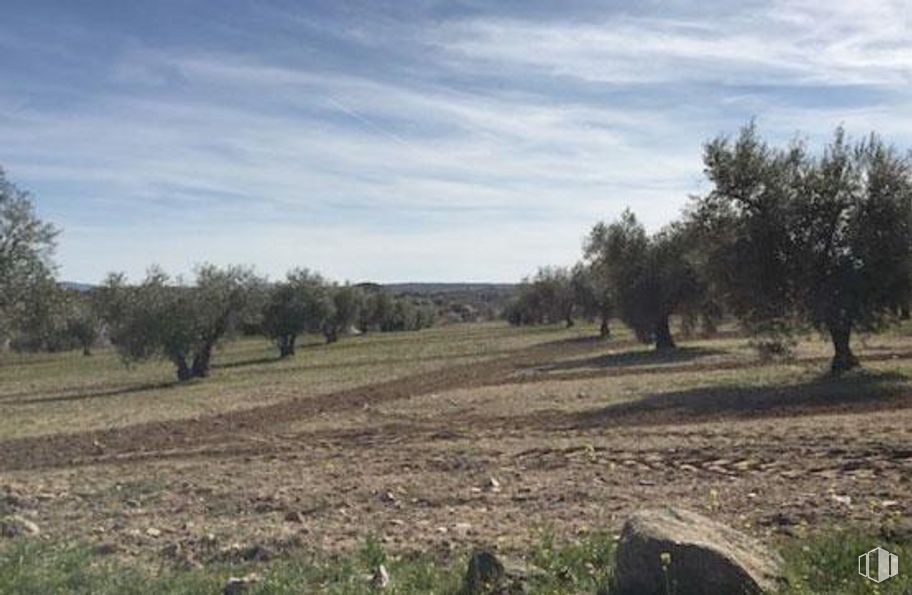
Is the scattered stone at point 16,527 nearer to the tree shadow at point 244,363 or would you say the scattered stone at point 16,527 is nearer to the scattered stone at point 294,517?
the scattered stone at point 294,517

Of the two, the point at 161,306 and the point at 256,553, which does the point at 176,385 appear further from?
the point at 256,553

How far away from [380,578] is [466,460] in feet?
27.1

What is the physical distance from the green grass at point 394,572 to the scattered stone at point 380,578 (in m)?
0.07

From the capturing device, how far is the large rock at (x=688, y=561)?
24.3 feet

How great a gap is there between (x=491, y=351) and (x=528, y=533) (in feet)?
190

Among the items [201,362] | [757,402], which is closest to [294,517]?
[757,402]

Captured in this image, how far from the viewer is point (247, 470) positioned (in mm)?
17688

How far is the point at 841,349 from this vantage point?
30391mm

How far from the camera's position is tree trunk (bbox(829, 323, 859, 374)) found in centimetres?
2984

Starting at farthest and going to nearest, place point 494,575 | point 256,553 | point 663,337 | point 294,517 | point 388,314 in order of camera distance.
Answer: point 388,314, point 663,337, point 294,517, point 256,553, point 494,575

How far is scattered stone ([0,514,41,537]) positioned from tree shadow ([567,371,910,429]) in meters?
12.3

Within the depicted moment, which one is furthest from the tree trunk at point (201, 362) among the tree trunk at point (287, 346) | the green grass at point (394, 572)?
the green grass at point (394, 572)

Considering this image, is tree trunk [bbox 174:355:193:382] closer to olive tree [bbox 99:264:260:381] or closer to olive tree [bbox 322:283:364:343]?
olive tree [bbox 99:264:260:381]

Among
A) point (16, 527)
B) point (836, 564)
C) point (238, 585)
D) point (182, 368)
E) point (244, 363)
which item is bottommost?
point (244, 363)
